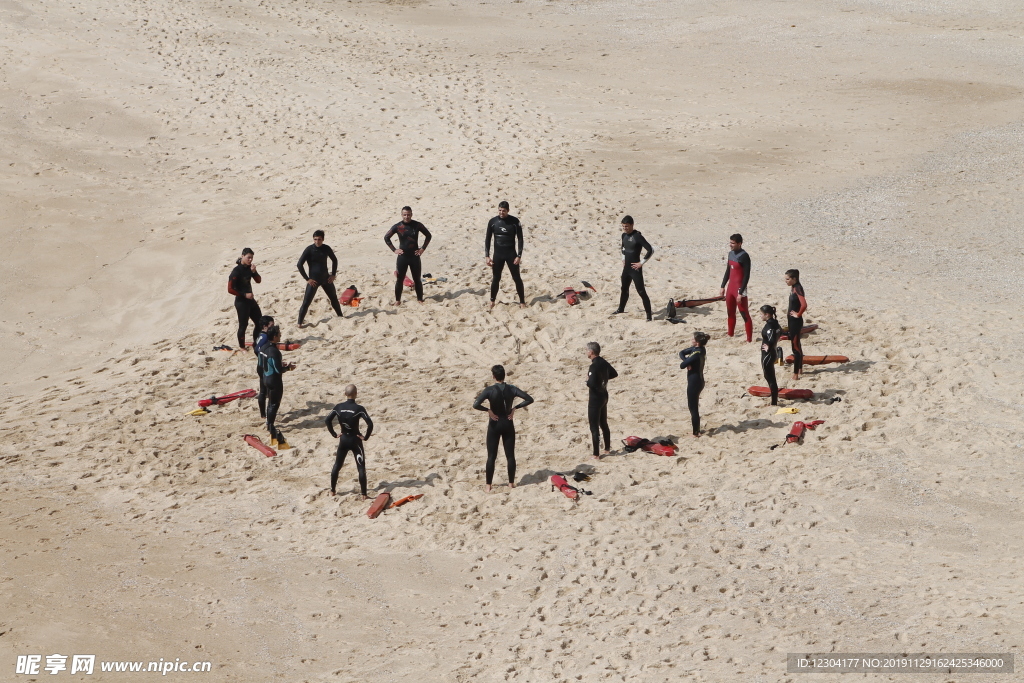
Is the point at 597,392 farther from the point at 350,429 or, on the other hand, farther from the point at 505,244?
the point at 505,244

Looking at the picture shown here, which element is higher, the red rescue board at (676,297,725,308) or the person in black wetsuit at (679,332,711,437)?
the red rescue board at (676,297,725,308)

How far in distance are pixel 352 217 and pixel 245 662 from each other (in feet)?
47.5

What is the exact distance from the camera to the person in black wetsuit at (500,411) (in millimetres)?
13250

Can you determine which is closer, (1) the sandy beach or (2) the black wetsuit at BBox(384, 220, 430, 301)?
(1) the sandy beach

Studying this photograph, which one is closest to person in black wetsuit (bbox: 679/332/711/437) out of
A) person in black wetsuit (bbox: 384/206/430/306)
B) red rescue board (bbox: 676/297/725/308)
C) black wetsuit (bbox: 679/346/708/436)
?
black wetsuit (bbox: 679/346/708/436)

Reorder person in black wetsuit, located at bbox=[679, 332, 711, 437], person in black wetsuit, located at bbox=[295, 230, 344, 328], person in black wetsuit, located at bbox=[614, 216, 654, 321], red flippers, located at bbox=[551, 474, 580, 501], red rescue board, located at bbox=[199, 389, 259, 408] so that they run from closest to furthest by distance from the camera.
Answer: red flippers, located at bbox=[551, 474, 580, 501] < person in black wetsuit, located at bbox=[679, 332, 711, 437] < red rescue board, located at bbox=[199, 389, 259, 408] < person in black wetsuit, located at bbox=[614, 216, 654, 321] < person in black wetsuit, located at bbox=[295, 230, 344, 328]

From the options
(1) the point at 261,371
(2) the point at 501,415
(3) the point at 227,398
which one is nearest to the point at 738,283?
(2) the point at 501,415

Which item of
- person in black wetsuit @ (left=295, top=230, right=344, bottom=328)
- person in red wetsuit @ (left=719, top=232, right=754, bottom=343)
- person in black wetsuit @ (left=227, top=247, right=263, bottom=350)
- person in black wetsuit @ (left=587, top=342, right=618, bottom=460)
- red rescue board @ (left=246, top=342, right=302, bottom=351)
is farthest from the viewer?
red rescue board @ (left=246, top=342, right=302, bottom=351)

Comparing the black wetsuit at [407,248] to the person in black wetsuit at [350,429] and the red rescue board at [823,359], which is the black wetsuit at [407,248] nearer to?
the person in black wetsuit at [350,429]

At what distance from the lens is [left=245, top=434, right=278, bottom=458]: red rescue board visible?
15.4m

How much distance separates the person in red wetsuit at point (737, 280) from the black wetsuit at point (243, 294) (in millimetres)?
8374

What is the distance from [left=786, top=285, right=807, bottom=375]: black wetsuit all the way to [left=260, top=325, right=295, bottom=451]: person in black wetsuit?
815 centimetres

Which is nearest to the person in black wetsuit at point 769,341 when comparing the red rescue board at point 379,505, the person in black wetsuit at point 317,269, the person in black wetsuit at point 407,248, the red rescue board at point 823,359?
the red rescue board at point 823,359

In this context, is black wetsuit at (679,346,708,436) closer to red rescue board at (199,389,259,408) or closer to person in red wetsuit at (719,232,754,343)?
person in red wetsuit at (719,232,754,343)
